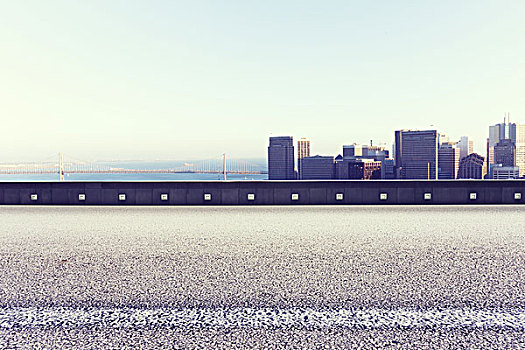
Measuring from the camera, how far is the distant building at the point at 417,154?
163 meters

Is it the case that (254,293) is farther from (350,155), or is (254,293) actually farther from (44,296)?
(350,155)

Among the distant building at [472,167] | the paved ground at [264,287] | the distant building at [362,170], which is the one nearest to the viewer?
the paved ground at [264,287]

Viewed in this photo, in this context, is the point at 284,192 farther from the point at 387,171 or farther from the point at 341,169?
the point at 387,171

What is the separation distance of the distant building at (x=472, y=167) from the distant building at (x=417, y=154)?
14.5m

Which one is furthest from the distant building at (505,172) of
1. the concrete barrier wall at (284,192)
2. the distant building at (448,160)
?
the concrete barrier wall at (284,192)

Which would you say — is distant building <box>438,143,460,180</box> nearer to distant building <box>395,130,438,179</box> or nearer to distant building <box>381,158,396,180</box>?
distant building <box>395,130,438,179</box>

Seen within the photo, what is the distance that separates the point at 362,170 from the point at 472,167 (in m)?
59.9

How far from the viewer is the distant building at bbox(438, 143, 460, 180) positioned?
16775 centimetres

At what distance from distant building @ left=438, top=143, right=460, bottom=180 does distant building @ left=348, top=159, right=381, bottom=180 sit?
35040 millimetres

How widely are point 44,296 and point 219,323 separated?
2328 millimetres

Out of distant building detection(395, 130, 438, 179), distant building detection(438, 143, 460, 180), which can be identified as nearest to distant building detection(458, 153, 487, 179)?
distant building detection(438, 143, 460, 180)

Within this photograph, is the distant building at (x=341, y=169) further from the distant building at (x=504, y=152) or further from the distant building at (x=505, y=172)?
the distant building at (x=504, y=152)

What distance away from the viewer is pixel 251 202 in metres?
15.9

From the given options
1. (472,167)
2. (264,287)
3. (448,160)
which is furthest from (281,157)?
(264,287)
